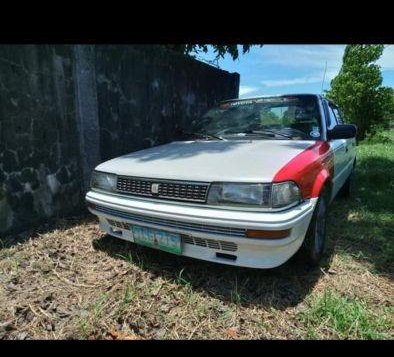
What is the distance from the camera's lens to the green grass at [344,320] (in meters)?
2.14

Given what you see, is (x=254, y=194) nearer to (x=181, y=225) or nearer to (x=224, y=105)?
(x=181, y=225)

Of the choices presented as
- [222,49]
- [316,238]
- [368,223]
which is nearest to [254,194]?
[316,238]

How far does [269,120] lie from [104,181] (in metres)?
1.87

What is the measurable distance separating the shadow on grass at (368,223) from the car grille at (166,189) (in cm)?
175

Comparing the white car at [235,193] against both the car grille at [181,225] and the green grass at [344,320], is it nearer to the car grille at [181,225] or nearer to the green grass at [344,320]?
the car grille at [181,225]

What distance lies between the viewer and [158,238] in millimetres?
2682

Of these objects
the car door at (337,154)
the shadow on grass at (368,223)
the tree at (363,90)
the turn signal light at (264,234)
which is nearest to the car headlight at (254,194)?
the turn signal light at (264,234)

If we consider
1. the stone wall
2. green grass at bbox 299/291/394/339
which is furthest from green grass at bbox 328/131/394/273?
the stone wall

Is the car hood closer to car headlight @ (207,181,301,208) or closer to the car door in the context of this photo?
car headlight @ (207,181,301,208)

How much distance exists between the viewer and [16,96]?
3520 millimetres

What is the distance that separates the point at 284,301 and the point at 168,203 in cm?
111

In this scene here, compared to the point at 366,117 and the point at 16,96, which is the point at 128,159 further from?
the point at 366,117
